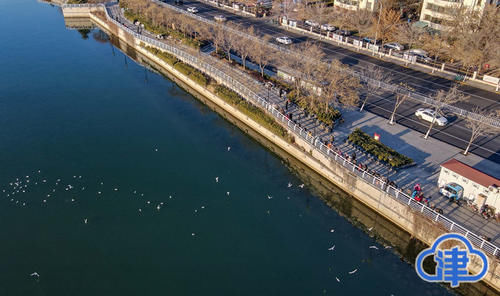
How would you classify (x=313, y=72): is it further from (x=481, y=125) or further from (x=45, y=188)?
(x=45, y=188)

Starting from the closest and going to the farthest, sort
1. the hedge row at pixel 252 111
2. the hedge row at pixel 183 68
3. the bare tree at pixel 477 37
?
1. the hedge row at pixel 252 111
2. the bare tree at pixel 477 37
3. the hedge row at pixel 183 68

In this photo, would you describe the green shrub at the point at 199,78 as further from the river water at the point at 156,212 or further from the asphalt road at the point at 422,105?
the asphalt road at the point at 422,105

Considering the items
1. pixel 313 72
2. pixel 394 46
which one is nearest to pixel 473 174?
pixel 313 72

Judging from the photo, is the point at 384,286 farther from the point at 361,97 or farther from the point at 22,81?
the point at 22,81

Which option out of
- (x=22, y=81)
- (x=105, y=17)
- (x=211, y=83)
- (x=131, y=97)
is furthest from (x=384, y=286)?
(x=105, y=17)

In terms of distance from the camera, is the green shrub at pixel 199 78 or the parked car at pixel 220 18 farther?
the parked car at pixel 220 18

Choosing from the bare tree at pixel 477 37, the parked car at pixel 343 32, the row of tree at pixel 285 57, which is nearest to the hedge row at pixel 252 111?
the row of tree at pixel 285 57
